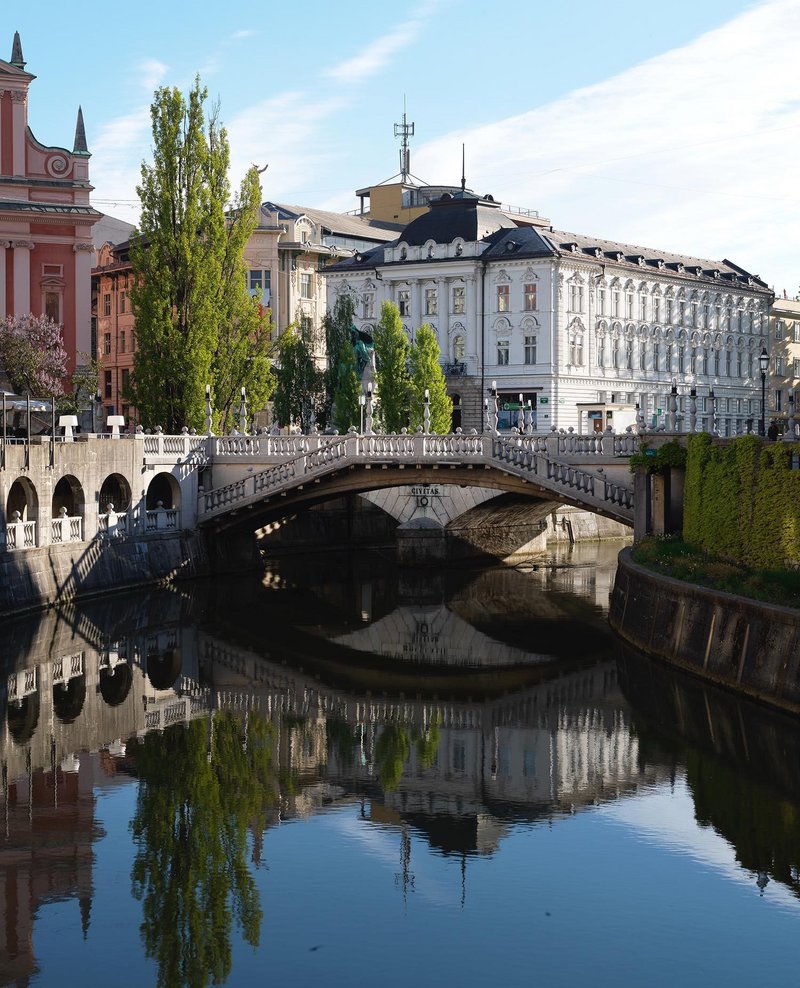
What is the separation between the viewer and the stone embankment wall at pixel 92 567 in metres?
54.2

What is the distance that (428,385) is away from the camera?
9319cm

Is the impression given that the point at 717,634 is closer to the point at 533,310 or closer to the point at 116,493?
the point at 116,493

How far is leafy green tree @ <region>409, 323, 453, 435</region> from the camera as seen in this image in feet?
303

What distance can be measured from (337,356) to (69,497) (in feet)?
104

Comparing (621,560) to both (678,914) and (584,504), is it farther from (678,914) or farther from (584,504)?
(678,914)

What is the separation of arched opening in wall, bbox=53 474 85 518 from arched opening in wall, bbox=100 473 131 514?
1408 mm

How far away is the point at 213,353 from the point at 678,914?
2003 inches

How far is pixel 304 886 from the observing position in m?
27.4

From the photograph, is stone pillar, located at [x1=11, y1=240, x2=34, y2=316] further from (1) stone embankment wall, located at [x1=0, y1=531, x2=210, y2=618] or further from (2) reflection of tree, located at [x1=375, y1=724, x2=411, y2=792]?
(2) reflection of tree, located at [x1=375, y1=724, x2=411, y2=792]

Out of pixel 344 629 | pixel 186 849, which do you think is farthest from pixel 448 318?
pixel 186 849

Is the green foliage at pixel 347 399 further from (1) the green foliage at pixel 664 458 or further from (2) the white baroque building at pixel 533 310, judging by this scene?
(1) the green foliage at pixel 664 458

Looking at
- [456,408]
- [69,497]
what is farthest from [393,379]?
[69,497]

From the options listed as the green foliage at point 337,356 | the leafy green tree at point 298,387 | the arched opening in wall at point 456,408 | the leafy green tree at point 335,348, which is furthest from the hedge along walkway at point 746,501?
the arched opening in wall at point 456,408

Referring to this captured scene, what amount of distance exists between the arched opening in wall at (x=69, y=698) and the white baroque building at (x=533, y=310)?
68.1 m
